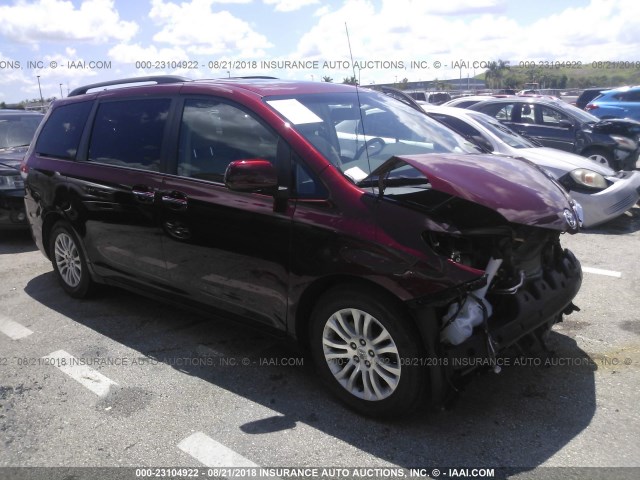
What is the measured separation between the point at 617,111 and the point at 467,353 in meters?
15.4

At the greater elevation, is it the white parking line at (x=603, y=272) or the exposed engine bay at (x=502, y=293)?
the exposed engine bay at (x=502, y=293)

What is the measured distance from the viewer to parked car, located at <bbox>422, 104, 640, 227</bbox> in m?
6.89

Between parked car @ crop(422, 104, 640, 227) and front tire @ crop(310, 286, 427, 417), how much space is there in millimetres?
4211

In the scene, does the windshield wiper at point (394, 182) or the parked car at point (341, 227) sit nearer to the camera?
the parked car at point (341, 227)

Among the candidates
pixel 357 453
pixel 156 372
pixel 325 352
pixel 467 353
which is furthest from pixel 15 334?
pixel 467 353

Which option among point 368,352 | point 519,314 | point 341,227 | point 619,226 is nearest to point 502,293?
point 519,314

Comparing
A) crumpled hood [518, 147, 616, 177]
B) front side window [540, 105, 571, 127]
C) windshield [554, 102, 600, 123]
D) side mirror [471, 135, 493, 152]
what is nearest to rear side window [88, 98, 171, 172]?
side mirror [471, 135, 493, 152]

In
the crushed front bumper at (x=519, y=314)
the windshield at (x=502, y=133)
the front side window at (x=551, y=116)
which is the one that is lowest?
the crushed front bumper at (x=519, y=314)

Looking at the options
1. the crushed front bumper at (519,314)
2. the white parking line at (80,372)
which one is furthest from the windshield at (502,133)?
the white parking line at (80,372)

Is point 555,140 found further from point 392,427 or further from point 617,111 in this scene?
point 392,427

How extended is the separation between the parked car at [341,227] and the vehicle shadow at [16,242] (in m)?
3.44

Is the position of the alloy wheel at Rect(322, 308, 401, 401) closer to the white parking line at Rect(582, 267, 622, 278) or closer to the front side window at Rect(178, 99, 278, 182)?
the front side window at Rect(178, 99, 278, 182)

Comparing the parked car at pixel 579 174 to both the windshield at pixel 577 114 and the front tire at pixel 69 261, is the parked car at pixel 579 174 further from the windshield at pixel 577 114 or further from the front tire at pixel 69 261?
the front tire at pixel 69 261

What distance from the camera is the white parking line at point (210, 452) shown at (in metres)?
2.82
